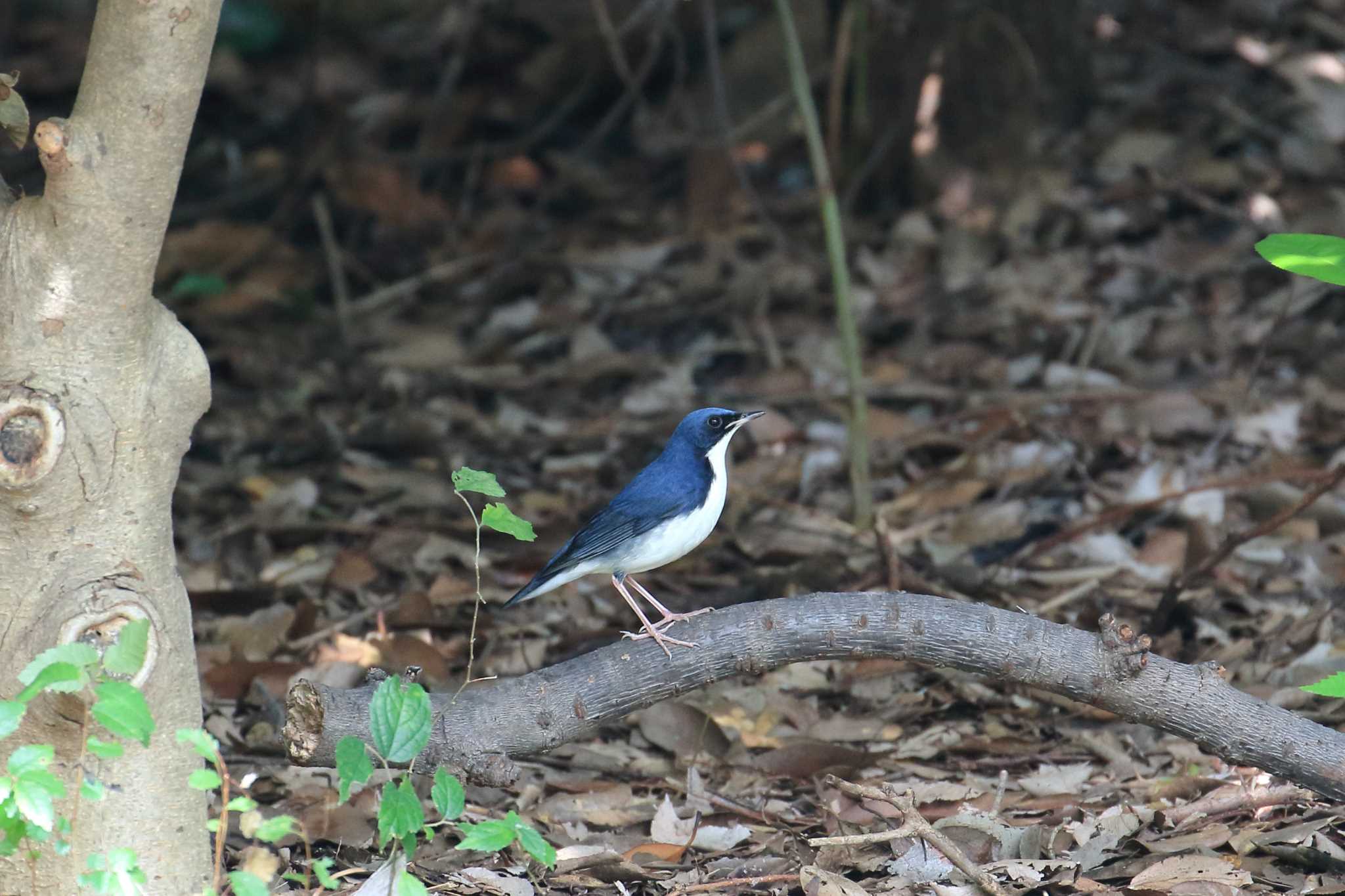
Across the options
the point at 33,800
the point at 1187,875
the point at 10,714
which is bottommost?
the point at 1187,875

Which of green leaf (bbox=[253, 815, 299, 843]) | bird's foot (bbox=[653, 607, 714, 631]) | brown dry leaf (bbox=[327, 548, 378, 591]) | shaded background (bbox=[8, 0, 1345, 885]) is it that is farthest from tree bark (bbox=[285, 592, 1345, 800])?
brown dry leaf (bbox=[327, 548, 378, 591])

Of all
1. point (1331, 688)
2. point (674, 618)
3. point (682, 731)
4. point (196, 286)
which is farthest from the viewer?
point (196, 286)

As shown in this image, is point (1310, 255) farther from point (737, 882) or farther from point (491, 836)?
point (491, 836)

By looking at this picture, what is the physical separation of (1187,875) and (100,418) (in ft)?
9.22

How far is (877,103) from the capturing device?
916cm

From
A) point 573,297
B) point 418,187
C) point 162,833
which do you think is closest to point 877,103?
point 573,297

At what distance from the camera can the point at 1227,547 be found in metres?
4.90

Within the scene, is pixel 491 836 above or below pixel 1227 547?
above

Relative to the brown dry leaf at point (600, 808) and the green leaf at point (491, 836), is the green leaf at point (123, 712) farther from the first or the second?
the brown dry leaf at point (600, 808)

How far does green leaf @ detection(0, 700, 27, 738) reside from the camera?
9.17 feet

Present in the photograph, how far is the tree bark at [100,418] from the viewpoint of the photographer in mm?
3188

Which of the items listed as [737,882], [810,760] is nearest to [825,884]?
[737,882]

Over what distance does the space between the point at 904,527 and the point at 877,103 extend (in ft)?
12.1

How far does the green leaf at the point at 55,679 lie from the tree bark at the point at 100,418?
0.37 metres
